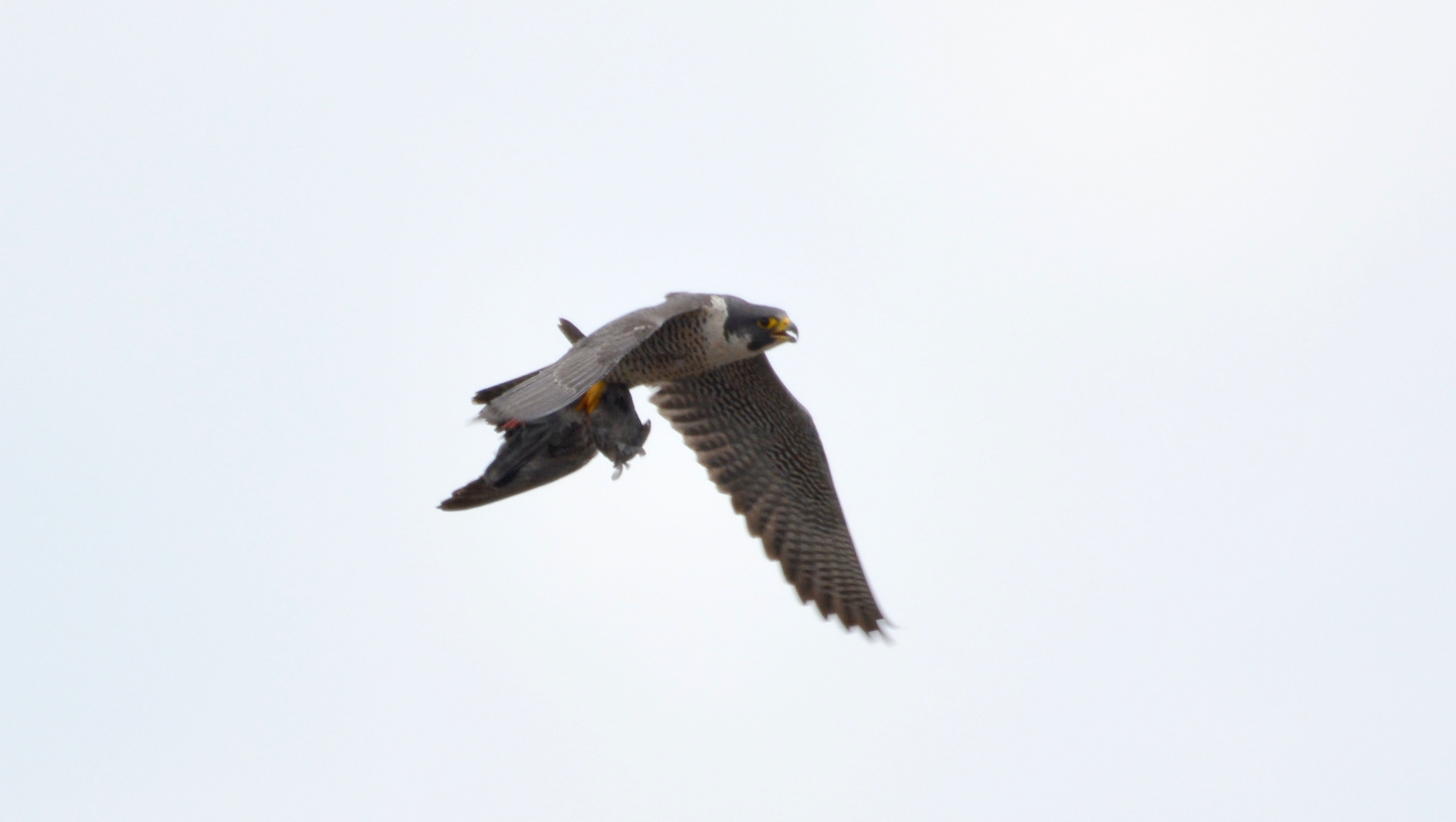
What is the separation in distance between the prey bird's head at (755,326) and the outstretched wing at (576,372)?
92 cm

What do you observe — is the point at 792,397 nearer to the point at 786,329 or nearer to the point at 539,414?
the point at 786,329

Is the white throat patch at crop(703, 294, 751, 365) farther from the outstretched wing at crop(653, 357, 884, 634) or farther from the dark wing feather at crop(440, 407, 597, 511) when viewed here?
the dark wing feather at crop(440, 407, 597, 511)

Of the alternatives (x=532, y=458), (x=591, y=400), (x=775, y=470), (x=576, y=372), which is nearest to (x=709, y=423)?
(x=775, y=470)

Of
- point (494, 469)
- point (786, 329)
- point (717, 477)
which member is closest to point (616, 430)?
point (494, 469)

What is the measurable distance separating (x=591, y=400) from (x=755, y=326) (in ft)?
4.17

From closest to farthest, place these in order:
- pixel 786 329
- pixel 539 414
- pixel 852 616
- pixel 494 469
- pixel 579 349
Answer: pixel 539 414 < pixel 579 349 < pixel 494 469 < pixel 786 329 < pixel 852 616

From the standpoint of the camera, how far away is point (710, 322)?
11086 mm

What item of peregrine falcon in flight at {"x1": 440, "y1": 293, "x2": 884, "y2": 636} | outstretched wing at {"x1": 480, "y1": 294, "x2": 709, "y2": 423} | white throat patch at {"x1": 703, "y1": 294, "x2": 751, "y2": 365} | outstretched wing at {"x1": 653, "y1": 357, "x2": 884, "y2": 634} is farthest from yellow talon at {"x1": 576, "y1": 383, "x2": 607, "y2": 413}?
outstretched wing at {"x1": 653, "y1": 357, "x2": 884, "y2": 634}

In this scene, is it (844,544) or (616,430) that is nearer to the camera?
(616,430)

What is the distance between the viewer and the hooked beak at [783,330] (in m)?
11.0

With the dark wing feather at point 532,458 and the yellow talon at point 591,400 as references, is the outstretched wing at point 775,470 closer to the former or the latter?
the yellow talon at point 591,400

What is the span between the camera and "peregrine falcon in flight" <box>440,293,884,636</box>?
9.46 meters

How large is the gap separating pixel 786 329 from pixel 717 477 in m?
1.69

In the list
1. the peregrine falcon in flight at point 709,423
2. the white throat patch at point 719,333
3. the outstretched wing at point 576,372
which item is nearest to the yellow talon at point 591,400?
the peregrine falcon in flight at point 709,423
